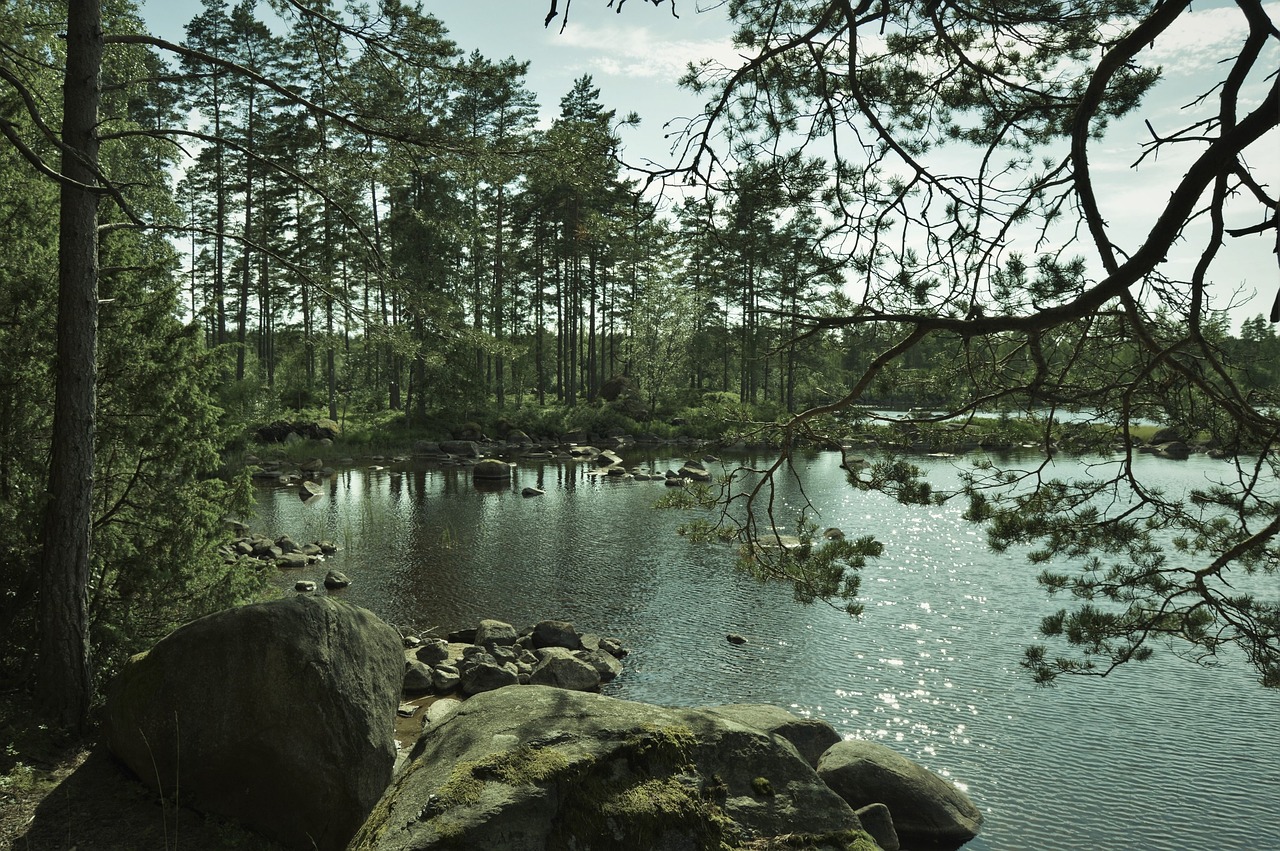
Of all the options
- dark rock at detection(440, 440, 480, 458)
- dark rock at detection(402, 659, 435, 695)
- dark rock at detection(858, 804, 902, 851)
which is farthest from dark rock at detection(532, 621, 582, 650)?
dark rock at detection(440, 440, 480, 458)

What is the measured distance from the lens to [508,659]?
1095 cm

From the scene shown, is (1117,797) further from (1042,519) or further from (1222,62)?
(1222,62)

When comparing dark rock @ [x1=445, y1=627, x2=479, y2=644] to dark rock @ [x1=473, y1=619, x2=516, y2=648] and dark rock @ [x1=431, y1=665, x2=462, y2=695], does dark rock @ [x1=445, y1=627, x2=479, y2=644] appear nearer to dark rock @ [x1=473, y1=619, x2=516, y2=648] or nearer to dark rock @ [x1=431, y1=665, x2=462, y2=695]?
dark rock @ [x1=473, y1=619, x2=516, y2=648]

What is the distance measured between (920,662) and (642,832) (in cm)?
863

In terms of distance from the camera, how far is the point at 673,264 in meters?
41.0

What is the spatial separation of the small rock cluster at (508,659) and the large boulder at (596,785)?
5.59 metres

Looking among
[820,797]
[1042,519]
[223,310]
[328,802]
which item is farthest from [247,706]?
[223,310]

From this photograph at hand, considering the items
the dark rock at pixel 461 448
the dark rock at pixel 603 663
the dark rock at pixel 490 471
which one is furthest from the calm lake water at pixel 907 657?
the dark rock at pixel 461 448

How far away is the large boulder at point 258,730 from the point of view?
5598 millimetres

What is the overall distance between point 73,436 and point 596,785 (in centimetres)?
532

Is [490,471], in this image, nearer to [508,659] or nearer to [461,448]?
[461,448]

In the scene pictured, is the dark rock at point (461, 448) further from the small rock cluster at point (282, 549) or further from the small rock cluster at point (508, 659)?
the small rock cluster at point (508, 659)

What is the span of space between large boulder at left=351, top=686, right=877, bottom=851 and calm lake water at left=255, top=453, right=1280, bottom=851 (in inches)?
169

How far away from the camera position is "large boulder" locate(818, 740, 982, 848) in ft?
23.3
